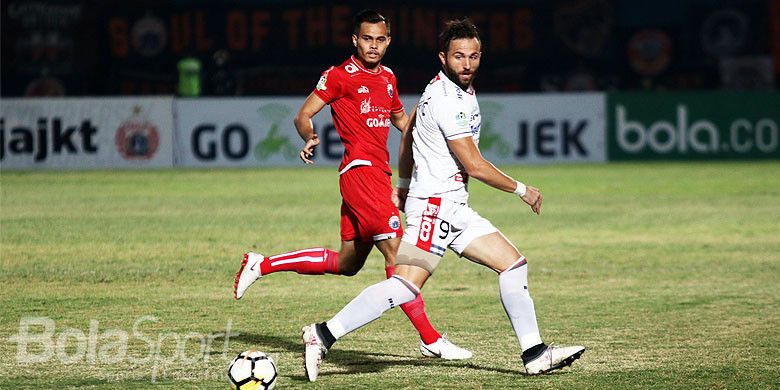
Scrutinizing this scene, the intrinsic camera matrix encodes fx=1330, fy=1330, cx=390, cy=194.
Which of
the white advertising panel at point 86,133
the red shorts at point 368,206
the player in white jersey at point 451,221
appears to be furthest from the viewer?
the white advertising panel at point 86,133

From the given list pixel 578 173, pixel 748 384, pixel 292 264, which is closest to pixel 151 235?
pixel 292 264

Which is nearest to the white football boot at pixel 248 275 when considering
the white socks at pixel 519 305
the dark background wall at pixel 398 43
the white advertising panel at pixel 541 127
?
the white socks at pixel 519 305

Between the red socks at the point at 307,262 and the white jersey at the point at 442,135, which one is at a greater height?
the white jersey at the point at 442,135

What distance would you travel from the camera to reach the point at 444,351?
7.98m

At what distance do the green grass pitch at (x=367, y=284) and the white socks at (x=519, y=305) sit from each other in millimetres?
257

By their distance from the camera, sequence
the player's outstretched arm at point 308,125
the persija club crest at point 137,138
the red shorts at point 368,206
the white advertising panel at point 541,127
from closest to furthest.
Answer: the player's outstretched arm at point 308,125
the red shorts at point 368,206
the persija club crest at point 137,138
the white advertising panel at point 541,127

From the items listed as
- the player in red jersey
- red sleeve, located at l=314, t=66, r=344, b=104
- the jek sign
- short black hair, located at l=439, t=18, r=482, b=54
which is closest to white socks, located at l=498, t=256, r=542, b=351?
the player in red jersey

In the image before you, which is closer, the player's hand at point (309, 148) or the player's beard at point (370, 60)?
the player's hand at point (309, 148)

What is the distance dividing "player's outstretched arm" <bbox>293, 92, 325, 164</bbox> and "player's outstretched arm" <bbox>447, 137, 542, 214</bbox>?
1036mm

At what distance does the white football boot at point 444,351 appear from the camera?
799cm

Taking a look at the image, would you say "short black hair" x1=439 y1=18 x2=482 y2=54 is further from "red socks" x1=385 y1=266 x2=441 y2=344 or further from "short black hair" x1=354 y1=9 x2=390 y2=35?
"red socks" x1=385 y1=266 x2=441 y2=344

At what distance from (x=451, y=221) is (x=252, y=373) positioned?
1.40 metres

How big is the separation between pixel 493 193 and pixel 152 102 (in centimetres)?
886

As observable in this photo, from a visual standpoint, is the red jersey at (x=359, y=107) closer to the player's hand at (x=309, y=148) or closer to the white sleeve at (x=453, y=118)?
the player's hand at (x=309, y=148)
